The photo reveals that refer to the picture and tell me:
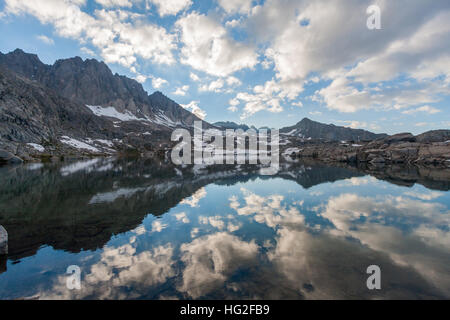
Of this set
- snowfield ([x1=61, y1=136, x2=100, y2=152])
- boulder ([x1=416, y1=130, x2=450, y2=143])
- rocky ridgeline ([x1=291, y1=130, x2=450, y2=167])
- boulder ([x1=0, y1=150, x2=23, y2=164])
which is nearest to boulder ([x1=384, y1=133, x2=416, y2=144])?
rocky ridgeline ([x1=291, y1=130, x2=450, y2=167])

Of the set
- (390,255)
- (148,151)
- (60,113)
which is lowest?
(390,255)

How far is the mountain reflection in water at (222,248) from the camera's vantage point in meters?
9.31

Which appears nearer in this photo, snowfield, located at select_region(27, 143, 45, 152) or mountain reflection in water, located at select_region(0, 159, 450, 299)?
mountain reflection in water, located at select_region(0, 159, 450, 299)

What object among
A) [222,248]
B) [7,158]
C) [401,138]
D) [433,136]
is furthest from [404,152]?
[7,158]

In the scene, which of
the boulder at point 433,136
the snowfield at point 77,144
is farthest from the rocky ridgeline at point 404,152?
the snowfield at point 77,144

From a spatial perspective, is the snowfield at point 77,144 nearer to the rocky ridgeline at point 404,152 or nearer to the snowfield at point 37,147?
the snowfield at point 37,147

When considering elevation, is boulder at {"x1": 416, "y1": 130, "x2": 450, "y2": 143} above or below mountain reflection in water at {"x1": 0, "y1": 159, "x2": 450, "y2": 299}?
above

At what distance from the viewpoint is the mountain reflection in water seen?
9.31 m

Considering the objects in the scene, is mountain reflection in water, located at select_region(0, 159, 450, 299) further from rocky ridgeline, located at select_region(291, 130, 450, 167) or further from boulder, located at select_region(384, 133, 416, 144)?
boulder, located at select_region(384, 133, 416, 144)

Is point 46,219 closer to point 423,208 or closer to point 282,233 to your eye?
point 282,233

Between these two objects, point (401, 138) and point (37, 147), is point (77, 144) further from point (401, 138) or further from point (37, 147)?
point (401, 138)

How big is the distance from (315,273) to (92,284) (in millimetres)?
10761
